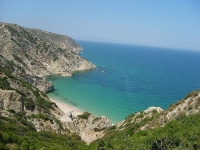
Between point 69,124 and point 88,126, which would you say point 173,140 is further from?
point 69,124

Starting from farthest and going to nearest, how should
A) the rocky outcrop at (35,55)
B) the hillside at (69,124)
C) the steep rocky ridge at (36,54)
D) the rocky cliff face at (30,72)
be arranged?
the steep rocky ridge at (36,54), the rocky outcrop at (35,55), the rocky cliff face at (30,72), the hillside at (69,124)

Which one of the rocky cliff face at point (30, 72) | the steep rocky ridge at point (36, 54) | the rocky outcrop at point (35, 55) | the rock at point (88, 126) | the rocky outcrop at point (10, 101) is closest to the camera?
the rocky cliff face at point (30, 72)

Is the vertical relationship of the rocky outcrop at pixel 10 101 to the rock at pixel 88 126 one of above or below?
above

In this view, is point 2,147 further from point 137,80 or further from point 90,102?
point 137,80

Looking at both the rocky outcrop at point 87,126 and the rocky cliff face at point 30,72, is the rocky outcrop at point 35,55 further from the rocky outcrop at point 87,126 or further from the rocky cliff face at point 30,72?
the rocky outcrop at point 87,126

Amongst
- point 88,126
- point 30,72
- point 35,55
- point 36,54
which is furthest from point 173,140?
point 36,54

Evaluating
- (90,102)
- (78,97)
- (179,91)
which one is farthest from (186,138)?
(179,91)

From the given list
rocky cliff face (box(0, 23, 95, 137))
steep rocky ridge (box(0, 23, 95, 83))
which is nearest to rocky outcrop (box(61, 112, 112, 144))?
rocky cliff face (box(0, 23, 95, 137))

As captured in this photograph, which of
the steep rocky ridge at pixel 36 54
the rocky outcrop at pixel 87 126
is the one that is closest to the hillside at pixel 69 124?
the rocky outcrop at pixel 87 126
